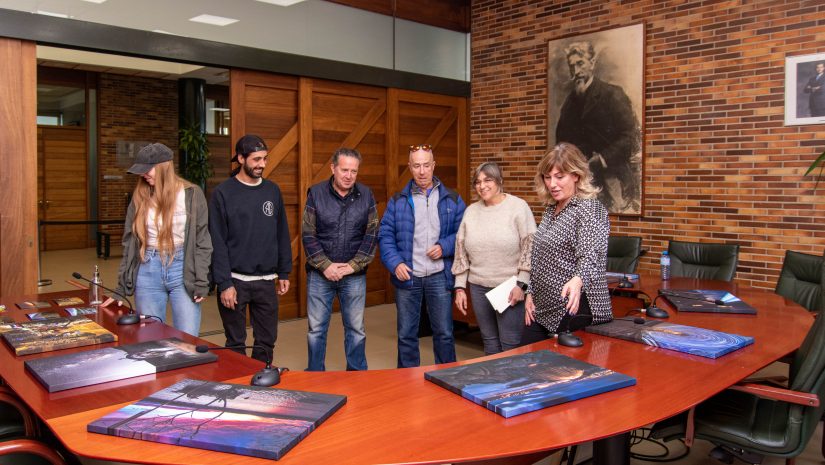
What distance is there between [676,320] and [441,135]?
5.18m

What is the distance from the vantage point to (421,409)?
1.84 m

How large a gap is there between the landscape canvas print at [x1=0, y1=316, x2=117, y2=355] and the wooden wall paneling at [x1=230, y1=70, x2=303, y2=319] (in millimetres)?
3413

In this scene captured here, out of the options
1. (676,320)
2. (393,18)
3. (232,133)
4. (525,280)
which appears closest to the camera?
(676,320)

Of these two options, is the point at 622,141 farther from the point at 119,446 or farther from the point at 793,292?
the point at 119,446

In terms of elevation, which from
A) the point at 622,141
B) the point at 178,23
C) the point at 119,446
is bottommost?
the point at 119,446

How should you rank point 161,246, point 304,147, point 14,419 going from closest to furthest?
point 14,419
point 161,246
point 304,147

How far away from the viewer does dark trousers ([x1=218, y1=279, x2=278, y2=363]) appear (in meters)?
3.71

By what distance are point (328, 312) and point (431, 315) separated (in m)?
0.64

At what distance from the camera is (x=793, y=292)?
13.7 ft

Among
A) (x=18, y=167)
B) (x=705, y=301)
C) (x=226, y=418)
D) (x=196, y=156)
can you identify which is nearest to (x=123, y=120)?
(x=196, y=156)

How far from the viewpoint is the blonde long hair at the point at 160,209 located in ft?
10.7

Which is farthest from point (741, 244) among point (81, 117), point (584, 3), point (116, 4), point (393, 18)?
point (81, 117)

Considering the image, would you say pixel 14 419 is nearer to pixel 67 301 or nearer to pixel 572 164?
pixel 67 301

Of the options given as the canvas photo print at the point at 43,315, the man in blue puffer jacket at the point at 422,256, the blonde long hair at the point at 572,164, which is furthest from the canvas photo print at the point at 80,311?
the blonde long hair at the point at 572,164
